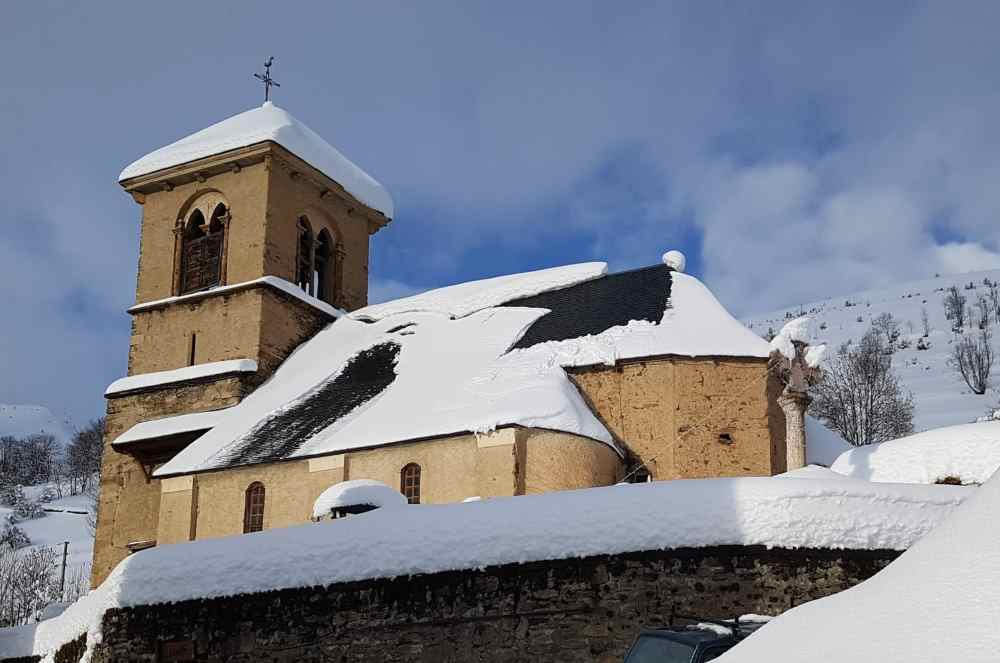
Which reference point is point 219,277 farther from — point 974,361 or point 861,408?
point 974,361

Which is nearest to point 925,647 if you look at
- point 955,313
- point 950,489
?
point 950,489

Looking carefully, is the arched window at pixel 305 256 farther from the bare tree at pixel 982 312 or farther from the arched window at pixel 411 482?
the bare tree at pixel 982 312

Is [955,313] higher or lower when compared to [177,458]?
higher

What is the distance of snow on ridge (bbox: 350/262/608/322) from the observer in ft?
99.2

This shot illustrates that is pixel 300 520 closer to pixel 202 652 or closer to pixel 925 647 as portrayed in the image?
pixel 202 652

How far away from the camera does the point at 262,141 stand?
34.0 metres

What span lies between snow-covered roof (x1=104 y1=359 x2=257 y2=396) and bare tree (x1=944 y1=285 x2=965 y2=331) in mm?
70429

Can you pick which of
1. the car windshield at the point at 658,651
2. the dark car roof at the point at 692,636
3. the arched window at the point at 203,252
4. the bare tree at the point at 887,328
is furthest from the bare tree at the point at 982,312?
the car windshield at the point at 658,651

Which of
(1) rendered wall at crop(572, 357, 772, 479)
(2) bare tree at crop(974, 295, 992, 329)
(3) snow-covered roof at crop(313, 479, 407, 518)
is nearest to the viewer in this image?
(3) snow-covered roof at crop(313, 479, 407, 518)

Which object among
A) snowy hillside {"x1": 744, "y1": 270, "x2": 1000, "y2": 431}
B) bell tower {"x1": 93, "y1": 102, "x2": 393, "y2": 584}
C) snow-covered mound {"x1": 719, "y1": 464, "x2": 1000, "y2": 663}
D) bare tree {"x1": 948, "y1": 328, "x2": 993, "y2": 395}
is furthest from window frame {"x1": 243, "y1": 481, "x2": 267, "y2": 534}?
bare tree {"x1": 948, "y1": 328, "x2": 993, "y2": 395}

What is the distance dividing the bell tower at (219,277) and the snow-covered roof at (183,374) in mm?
36

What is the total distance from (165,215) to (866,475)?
73.3 feet

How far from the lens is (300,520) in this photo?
26.2 m

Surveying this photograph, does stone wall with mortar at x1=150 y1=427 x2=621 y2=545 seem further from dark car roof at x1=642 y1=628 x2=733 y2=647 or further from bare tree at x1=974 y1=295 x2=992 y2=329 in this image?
bare tree at x1=974 y1=295 x2=992 y2=329
